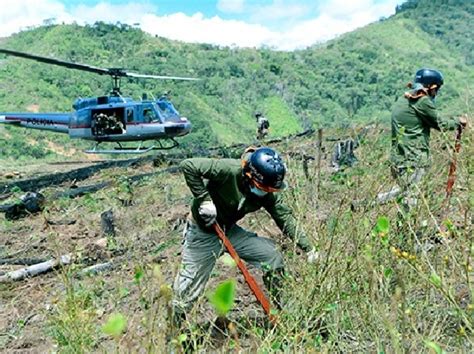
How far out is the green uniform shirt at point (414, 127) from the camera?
5.47 m

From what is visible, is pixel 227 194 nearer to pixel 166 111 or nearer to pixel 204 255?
pixel 204 255

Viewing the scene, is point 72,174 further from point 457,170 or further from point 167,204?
point 457,170

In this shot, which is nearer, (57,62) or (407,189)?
(407,189)

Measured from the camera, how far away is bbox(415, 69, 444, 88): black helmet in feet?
18.1

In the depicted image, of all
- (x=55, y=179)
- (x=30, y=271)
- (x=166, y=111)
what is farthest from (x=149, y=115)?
(x=30, y=271)

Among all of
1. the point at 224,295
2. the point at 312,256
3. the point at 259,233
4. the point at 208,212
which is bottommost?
the point at 259,233

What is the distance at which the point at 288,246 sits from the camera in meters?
4.73

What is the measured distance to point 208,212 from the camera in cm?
406

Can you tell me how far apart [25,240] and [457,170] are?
5.70 metres

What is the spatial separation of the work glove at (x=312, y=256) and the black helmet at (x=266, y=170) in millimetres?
453

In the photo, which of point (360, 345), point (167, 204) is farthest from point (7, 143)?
point (360, 345)

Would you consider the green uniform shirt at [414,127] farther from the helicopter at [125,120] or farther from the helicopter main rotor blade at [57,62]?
the helicopter at [125,120]

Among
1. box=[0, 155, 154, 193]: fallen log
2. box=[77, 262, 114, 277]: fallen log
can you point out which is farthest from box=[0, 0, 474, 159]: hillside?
box=[77, 262, 114, 277]: fallen log

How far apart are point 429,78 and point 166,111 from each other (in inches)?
455
